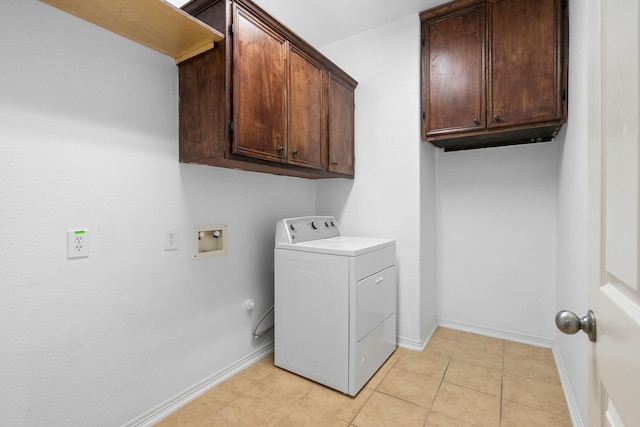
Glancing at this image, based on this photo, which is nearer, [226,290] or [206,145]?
[206,145]

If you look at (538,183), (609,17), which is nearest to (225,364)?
(609,17)

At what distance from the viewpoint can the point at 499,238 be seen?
8.39 feet

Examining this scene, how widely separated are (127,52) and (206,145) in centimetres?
57

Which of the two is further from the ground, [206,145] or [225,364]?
[206,145]

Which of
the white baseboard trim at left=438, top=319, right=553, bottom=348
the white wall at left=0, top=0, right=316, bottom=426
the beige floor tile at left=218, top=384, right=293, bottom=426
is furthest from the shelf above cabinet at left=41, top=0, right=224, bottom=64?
the white baseboard trim at left=438, top=319, right=553, bottom=348

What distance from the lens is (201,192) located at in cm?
184

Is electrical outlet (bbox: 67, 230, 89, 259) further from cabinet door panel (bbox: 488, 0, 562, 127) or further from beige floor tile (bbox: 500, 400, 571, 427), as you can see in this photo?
cabinet door panel (bbox: 488, 0, 562, 127)

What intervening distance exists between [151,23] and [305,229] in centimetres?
148

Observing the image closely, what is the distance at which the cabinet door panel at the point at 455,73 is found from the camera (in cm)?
214

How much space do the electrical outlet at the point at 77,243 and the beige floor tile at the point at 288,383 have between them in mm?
1280

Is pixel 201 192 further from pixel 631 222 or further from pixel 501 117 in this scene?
pixel 501 117

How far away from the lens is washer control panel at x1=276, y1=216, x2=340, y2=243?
2109mm

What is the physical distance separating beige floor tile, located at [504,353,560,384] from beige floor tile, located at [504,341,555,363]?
5cm

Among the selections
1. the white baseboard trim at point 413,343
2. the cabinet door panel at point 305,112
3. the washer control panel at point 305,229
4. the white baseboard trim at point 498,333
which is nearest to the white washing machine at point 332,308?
the washer control panel at point 305,229
